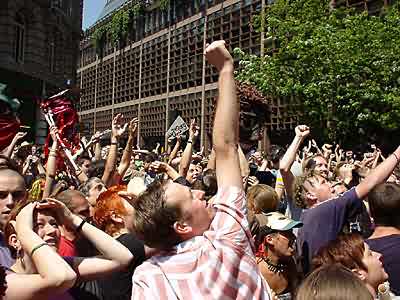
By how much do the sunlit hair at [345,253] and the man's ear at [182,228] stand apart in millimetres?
800

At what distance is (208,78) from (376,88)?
61.3ft

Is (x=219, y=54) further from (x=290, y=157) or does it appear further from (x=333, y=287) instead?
(x=290, y=157)

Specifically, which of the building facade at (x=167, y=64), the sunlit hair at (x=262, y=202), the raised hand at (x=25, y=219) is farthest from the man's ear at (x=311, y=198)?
the building facade at (x=167, y=64)

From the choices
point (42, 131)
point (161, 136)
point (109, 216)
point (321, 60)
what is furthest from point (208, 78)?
point (109, 216)

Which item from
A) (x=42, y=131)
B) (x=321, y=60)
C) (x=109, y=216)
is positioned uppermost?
(x=321, y=60)

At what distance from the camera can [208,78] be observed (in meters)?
37.2

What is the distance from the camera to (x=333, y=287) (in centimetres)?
224

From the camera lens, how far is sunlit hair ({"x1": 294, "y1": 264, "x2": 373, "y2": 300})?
86.7 inches

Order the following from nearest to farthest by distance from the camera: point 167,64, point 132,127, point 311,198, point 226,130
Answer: point 226,130
point 311,198
point 132,127
point 167,64

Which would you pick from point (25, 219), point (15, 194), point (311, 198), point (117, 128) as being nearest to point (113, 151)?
point (117, 128)

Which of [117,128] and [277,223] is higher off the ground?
[117,128]

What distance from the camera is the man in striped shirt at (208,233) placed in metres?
2.47

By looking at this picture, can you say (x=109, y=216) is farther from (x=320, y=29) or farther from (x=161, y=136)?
(x=161, y=136)

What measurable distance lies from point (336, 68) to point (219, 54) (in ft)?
59.2
